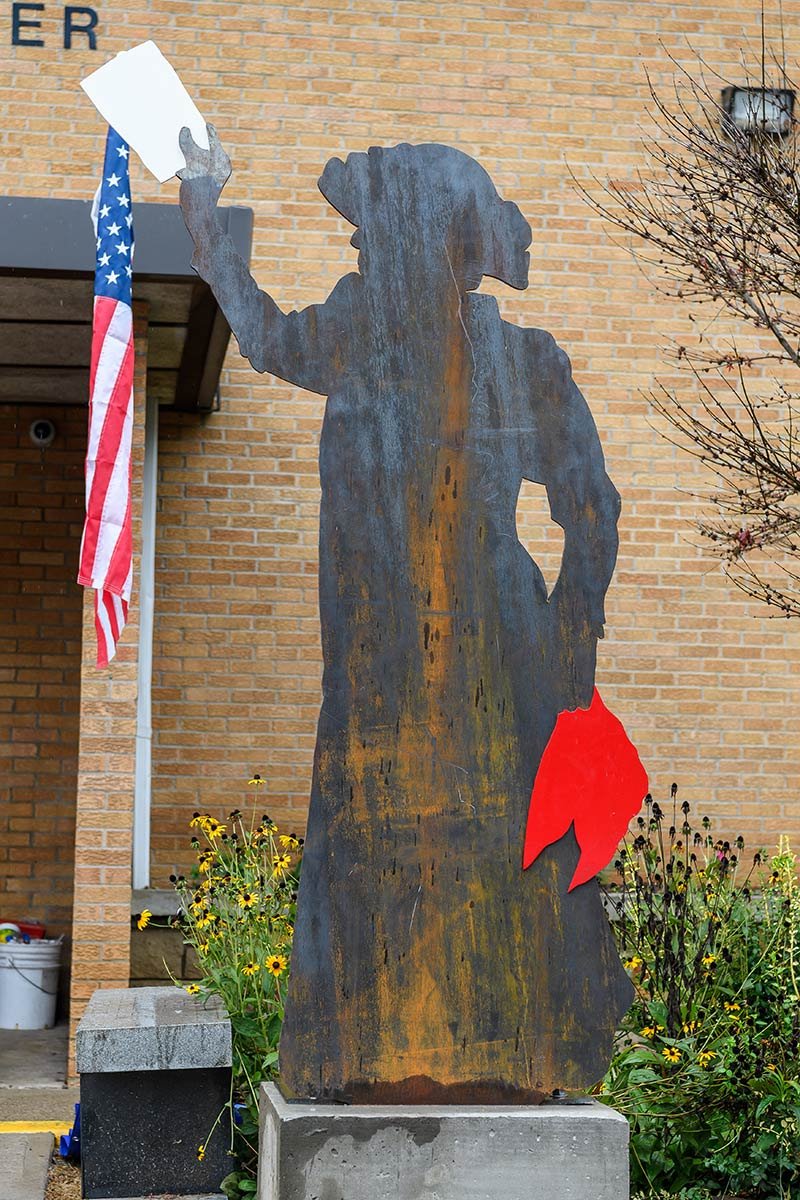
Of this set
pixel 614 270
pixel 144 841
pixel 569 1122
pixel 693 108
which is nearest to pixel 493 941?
pixel 569 1122

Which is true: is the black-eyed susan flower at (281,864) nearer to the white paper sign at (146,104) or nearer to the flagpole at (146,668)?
the flagpole at (146,668)

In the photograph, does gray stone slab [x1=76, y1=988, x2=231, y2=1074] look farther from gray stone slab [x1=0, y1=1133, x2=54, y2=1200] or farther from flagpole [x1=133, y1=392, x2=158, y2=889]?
flagpole [x1=133, y1=392, x2=158, y2=889]

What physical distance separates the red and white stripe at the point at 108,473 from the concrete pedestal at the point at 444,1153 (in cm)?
290

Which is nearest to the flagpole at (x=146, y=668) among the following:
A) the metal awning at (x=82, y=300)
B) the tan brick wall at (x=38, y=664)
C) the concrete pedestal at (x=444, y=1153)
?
the metal awning at (x=82, y=300)

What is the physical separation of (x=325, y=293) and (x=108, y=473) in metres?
2.86

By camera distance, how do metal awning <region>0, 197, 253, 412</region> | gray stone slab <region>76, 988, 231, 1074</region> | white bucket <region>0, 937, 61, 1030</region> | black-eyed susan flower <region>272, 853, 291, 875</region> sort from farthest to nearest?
white bucket <region>0, 937, 61, 1030</region> < metal awning <region>0, 197, 253, 412</region> < black-eyed susan flower <region>272, 853, 291, 875</region> < gray stone slab <region>76, 988, 231, 1074</region>

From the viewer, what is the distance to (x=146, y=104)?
→ 3760mm

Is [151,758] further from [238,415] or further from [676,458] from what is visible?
[676,458]

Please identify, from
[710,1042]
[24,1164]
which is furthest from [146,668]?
[710,1042]

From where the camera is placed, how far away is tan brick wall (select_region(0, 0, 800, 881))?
8.33 m

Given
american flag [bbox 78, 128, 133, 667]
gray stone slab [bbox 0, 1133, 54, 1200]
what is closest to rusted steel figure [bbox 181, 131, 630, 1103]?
A: gray stone slab [bbox 0, 1133, 54, 1200]

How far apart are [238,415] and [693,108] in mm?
3352

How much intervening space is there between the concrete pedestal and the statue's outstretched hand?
2.38m

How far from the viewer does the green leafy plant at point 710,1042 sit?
488 centimetres
